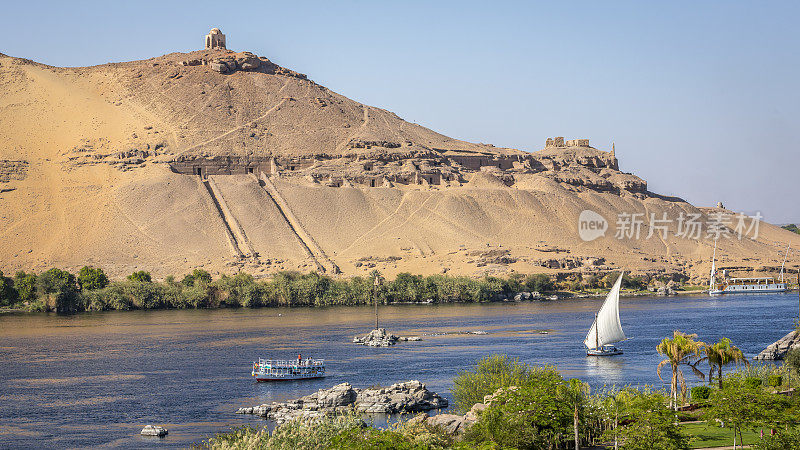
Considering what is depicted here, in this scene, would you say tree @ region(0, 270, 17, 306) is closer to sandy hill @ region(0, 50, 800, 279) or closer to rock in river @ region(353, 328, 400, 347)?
sandy hill @ region(0, 50, 800, 279)

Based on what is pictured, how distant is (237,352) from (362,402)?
771 inches

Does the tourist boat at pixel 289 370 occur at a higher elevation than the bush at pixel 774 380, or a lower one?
lower

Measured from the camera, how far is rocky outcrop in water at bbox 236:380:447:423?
36.0 metres


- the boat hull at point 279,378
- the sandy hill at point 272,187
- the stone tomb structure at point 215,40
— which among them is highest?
the stone tomb structure at point 215,40

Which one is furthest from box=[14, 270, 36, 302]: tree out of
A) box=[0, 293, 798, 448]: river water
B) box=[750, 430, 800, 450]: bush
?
box=[750, 430, 800, 450]: bush

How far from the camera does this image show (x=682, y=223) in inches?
5433

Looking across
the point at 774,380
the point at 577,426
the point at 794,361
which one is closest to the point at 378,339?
the point at 794,361

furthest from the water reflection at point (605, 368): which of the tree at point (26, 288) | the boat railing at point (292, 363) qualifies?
the tree at point (26, 288)

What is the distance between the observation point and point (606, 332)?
5100cm

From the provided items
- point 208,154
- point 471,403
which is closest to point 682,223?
point 208,154

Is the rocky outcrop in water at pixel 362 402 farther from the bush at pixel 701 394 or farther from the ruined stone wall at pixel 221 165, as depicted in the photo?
the ruined stone wall at pixel 221 165

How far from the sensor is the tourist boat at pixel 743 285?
10206 cm

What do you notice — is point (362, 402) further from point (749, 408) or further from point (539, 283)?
point (539, 283)

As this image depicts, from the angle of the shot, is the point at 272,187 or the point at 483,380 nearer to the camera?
the point at 483,380
